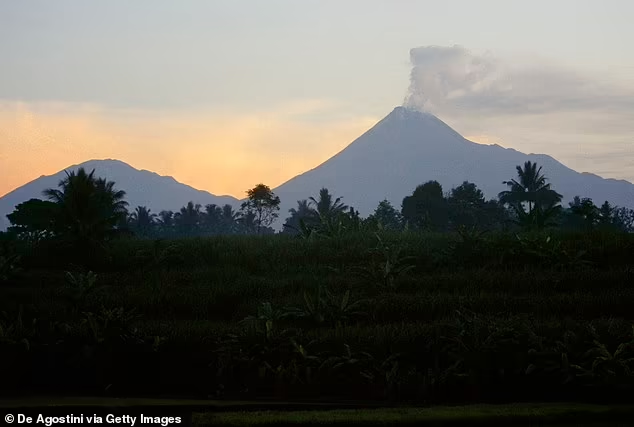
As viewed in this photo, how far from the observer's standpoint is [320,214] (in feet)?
84.7

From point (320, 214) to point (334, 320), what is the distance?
11078 mm

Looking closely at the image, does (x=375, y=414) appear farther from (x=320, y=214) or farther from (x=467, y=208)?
(x=467, y=208)

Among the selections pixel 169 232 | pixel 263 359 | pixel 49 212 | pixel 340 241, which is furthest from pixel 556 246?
pixel 169 232

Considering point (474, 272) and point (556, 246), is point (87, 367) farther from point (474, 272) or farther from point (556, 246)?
point (556, 246)

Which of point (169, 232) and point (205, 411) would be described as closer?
point (205, 411)

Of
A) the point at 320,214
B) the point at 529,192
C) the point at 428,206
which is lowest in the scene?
the point at 320,214

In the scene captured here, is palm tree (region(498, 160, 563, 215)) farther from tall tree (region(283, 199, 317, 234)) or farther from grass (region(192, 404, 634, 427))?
grass (region(192, 404, 634, 427))

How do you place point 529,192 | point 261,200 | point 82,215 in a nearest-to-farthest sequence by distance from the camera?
1. point 82,215
2. point 529,192
3. point 261,200

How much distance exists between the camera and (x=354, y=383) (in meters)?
12.0

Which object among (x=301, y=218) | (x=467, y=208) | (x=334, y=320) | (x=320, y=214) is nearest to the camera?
(x=334, y=320)

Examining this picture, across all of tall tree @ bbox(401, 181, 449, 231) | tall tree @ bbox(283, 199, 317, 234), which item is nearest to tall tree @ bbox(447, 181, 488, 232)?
tall tree @ bbox(401, 181, 449, 231)

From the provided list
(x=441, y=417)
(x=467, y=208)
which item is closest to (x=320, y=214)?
(x=441, y=417)

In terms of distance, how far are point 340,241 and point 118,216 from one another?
607 cm

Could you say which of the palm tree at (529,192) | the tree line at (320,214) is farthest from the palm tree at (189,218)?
the palm tree at (529,192)
